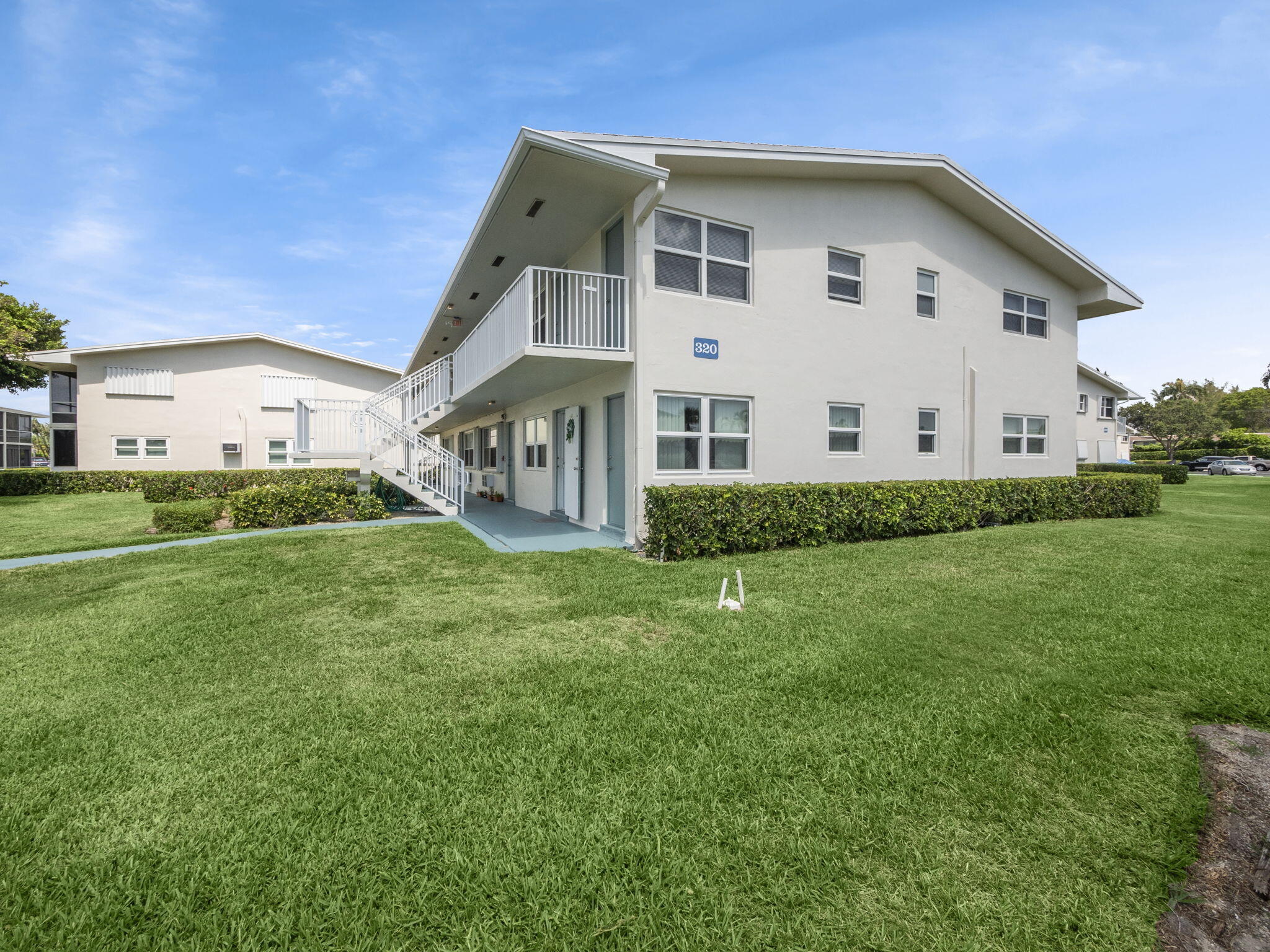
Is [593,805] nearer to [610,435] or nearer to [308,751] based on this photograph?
[308,751]

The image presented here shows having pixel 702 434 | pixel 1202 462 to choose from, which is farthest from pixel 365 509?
pixel 1202 462

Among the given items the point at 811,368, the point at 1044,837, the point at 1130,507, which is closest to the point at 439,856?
the point at 1044,837

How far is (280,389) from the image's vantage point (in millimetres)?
25547

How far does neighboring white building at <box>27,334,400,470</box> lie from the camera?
22844 millimetres

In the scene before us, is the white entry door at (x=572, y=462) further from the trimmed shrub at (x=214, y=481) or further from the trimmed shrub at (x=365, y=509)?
the trimmed shrub at (x=214, y=481)

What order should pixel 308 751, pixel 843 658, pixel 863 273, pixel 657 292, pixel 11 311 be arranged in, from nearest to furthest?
pixel 308 751 → pixel 843 658 → pixel 657 292 → pixel 863 273 → pixel 11 311

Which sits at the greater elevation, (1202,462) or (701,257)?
(701,257)

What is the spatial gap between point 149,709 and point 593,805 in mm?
3112

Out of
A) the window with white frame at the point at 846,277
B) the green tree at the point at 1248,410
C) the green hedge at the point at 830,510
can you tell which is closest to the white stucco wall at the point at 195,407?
the green hedge at the point at 830,510

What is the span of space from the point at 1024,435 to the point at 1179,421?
162 feet

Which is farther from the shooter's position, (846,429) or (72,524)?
(72,524)

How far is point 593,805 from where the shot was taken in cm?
261

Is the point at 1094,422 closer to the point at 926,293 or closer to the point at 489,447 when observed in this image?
the point at 926,293

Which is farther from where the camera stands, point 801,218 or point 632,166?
point 801,218
